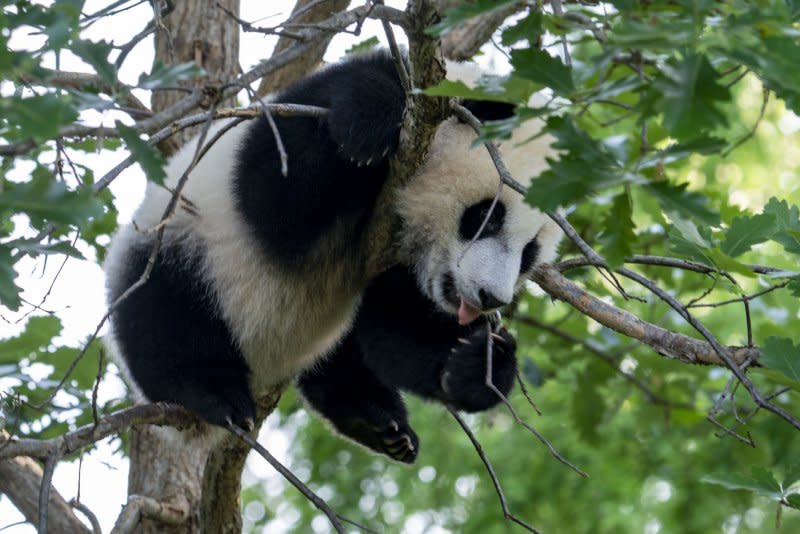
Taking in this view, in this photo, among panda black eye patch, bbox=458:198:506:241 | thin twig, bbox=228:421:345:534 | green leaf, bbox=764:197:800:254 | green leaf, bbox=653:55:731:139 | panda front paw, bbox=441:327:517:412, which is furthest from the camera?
panda front paw, bbox=441:327:517:412

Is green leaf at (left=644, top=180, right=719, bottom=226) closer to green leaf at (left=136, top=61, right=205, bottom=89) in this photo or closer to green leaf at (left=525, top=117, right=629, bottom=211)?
green leaf at (left=525, top=117, right=629, bottom=211)

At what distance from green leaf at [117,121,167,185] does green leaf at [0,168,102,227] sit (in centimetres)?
20

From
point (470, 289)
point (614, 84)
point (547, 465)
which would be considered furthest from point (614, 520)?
point (614, 84)

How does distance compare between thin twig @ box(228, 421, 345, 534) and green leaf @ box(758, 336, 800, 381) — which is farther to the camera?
thin twig @ box(228, 421, 345, 534)

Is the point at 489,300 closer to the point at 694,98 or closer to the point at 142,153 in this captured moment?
the point at 142,153

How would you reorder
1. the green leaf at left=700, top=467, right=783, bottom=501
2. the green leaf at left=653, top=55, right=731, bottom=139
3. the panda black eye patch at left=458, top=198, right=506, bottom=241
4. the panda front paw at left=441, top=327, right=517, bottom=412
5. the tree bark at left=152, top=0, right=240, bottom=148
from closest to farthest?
the green leaf at left=653, top=55, right=731, bottom=139 < the green leaf at left=700, top=467, right=783, bottom=501 < the panda black eye patch at left=458, top=198, right=506, bottom=241 < the panda front paw at left=441, top=327, right=517, bottom=412 < the tree bark at left=152, top=0, right=240, bottom=148

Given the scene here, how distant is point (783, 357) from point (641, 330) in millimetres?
528

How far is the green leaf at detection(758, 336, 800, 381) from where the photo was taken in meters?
2.27

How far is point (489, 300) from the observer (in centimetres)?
313

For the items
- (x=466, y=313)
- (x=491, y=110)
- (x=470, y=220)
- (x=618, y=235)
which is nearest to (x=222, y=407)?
(x=466, y=313)

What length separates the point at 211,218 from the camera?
3.63 m

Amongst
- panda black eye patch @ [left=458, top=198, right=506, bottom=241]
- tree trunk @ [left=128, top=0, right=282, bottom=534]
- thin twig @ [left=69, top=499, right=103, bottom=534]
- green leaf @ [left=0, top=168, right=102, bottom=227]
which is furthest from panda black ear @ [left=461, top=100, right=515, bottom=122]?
green leaf @ [left=0, top=168, right=102, bottom=227]

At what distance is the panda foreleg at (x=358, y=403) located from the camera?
4.05 m

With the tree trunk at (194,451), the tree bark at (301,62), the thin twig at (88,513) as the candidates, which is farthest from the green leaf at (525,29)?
the tree bark at (301,62)
